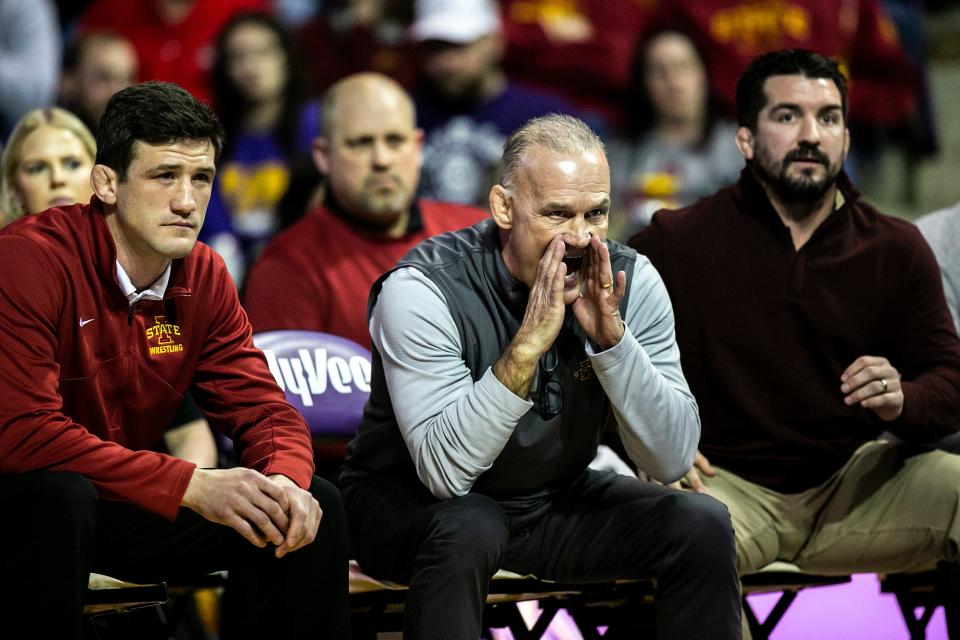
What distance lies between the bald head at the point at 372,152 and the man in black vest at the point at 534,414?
1.11 metres

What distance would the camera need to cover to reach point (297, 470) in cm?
286

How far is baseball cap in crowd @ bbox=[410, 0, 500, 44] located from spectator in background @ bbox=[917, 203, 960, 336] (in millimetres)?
2228

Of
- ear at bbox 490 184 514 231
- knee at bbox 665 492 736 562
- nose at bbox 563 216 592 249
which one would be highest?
ear at bbox 490 184 514 231

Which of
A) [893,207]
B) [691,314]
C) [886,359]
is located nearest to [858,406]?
[886,359]

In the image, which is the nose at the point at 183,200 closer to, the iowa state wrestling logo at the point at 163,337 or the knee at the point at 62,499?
the iowa state wrestling logo at the point at 163,337

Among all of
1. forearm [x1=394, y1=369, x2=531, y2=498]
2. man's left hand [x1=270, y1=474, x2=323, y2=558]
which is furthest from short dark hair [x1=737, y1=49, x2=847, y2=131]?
man's left hand [x1=270, y1=474, x2=323, y2=558]

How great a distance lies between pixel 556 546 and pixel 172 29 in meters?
3.86

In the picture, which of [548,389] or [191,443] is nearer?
[548,389]

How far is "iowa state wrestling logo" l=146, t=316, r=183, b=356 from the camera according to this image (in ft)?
9.64

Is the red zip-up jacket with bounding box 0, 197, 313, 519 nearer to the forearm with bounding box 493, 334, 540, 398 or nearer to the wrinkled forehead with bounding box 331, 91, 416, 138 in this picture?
the forearm with bounding box 493, 334, 540, 398

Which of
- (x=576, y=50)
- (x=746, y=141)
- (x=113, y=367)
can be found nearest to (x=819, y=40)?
(x=576, y=50)

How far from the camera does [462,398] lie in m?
2.91

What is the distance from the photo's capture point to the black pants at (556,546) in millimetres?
2789

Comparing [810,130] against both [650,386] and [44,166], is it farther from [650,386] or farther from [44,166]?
[44,166]
